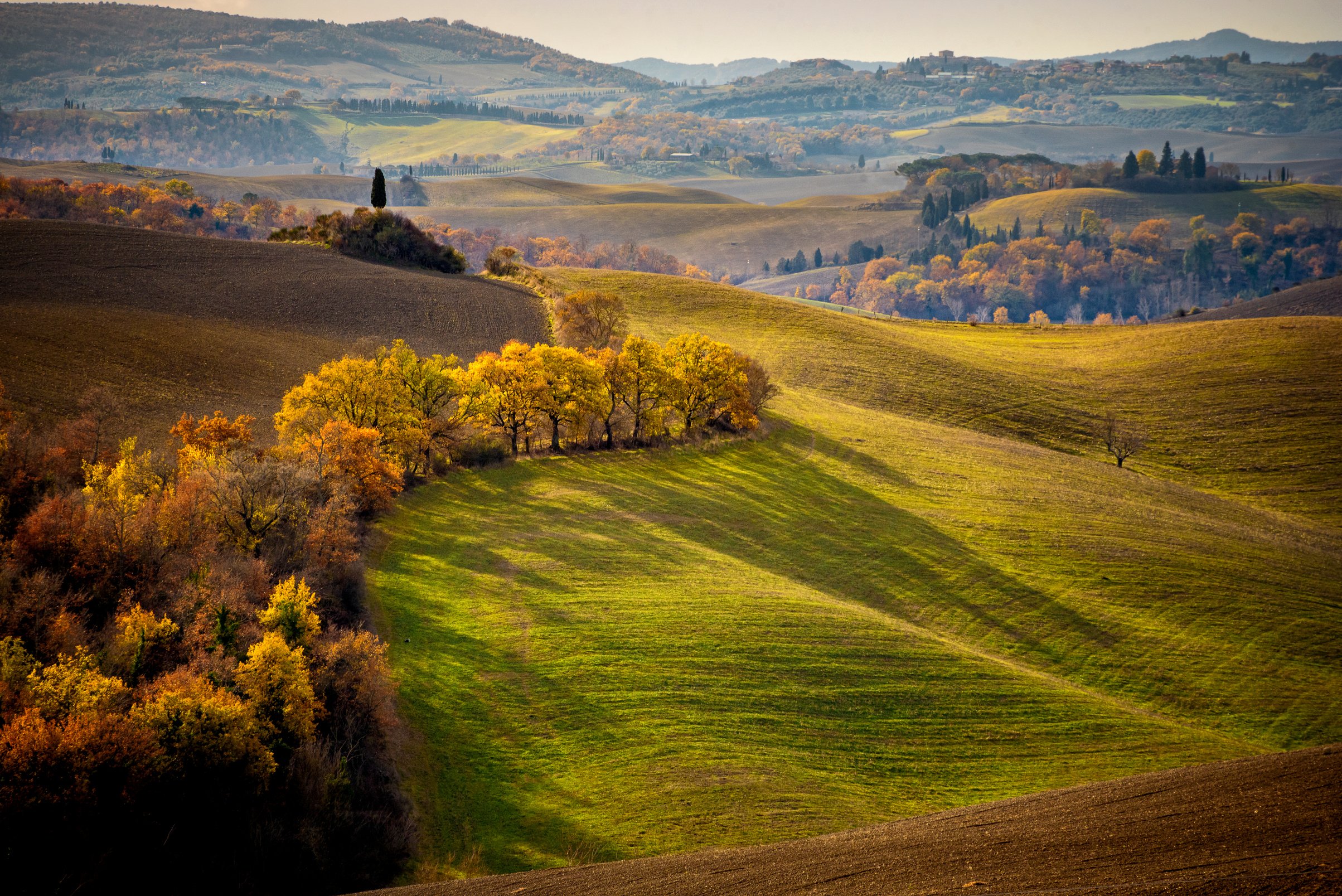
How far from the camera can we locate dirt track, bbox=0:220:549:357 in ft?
270

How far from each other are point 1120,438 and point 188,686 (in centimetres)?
8542

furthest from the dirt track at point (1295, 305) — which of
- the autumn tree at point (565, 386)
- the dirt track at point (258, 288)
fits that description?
the autumn tree at point (565, 386)

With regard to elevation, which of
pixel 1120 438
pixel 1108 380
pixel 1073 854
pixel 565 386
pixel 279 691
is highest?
pixel 565 386

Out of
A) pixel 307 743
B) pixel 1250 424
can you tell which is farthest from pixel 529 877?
pixel 1250 424

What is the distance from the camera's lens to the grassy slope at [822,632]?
32.8m

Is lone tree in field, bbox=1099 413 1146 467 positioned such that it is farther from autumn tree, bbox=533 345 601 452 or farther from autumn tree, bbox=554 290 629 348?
autumn tree, bbox=533 345 601 452

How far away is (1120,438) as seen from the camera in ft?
292

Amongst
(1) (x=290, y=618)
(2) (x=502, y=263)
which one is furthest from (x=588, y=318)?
(1) (x=290, y=618)

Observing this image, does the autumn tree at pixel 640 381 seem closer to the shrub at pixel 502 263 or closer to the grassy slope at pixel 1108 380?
the grassy slope at pixel 1108 380

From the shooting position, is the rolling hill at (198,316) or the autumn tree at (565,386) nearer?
the rolling hill at (198,316)

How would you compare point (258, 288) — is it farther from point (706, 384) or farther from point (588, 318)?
point (706, 384)

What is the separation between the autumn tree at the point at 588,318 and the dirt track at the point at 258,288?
366cm

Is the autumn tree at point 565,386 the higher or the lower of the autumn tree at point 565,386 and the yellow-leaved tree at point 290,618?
the higher

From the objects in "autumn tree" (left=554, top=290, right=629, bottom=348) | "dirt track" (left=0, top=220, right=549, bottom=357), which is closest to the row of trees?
"autumn tree" (left=554, top=290, right=629, bottom=348)
